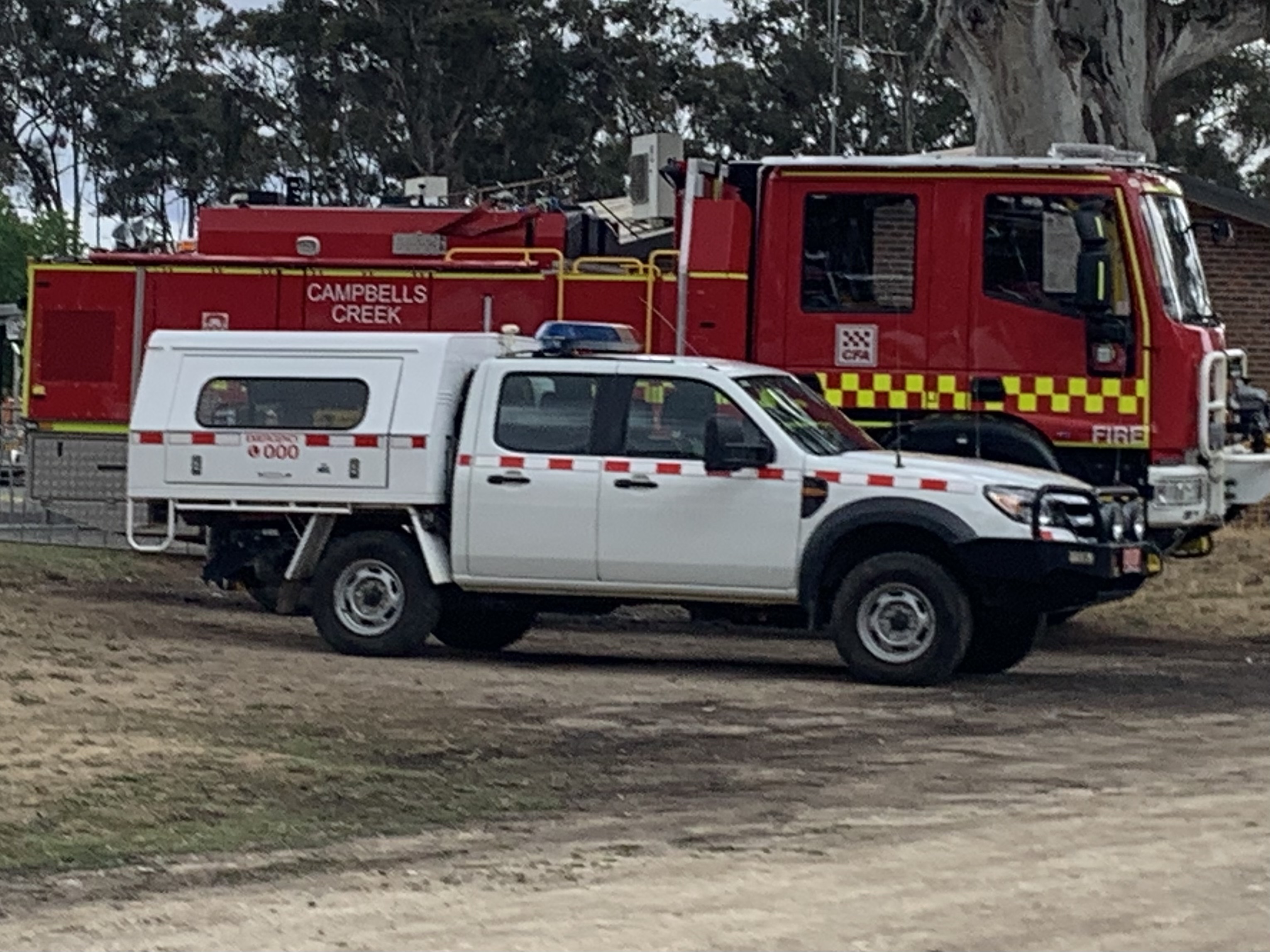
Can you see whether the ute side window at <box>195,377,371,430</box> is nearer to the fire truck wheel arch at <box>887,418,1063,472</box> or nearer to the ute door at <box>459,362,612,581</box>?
the ute door at <box>459,362,612,581</box>

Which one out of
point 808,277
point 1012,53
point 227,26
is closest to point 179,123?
point 227,26

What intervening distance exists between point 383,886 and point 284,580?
7.14 m

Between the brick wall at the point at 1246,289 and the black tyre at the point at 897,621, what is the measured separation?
1214 centimetres

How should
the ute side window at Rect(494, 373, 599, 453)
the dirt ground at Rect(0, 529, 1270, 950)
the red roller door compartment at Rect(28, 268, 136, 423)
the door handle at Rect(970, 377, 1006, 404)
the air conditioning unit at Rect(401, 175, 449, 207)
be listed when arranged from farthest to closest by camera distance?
the air conditioning unit at Rect(401, 175, 449, 207)
the red roller door compartment at Rect(28, 268, 136, 423)
the door handle at Rect(970, 377, 1006, 404)
the ute side window at Rect(494, 373, 599, 453)
the dirt ground at Rect(0, 529, 1270, 950)

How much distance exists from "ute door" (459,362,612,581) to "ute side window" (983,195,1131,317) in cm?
267

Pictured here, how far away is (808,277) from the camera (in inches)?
593

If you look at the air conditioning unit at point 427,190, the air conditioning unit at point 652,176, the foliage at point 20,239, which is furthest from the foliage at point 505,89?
the air conditioning unit at point 652,176

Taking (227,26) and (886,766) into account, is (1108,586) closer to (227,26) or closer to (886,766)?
(886,766)

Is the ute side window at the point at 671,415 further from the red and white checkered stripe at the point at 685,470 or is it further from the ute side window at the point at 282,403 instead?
the ute side window at the point at 282,403

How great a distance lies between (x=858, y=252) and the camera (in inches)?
593

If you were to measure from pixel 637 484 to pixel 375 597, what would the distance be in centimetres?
177

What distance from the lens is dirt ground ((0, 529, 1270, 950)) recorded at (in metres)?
6.98

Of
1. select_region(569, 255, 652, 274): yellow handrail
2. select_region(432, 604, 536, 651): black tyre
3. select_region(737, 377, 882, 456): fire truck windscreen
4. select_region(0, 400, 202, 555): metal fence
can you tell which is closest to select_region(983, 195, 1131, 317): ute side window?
select_region(737, 377, 882, 456): fire truck windscreen

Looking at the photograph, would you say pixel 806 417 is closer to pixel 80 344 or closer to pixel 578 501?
pixel 578 501
